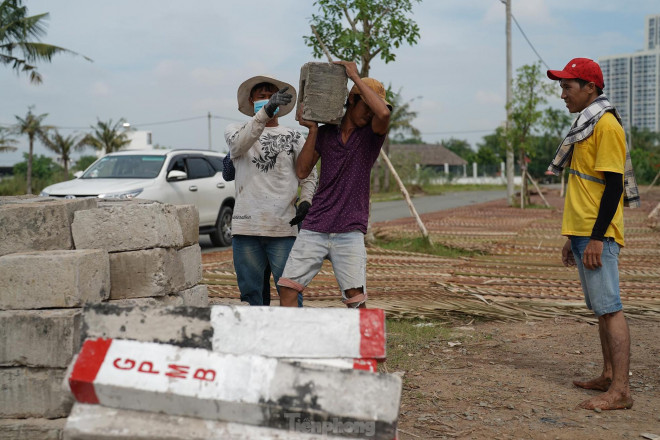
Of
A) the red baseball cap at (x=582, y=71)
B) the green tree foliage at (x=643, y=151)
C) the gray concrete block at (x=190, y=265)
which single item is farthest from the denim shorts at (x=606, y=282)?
the green tree foliage at (x=643, y=151)

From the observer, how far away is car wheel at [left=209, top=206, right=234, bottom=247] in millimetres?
12758

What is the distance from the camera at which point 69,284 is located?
358cm

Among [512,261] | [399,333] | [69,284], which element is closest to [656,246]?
[512,261]

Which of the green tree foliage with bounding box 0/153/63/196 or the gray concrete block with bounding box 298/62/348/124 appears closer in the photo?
the gray concrete block with bounding box 298/62/348/124

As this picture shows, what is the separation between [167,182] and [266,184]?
24.6ft

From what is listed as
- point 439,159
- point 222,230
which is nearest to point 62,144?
point 222,230

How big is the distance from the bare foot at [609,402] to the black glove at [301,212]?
1.93m

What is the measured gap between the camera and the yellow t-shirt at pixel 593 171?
3.97 m

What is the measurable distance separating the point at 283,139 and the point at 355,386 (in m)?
2.29

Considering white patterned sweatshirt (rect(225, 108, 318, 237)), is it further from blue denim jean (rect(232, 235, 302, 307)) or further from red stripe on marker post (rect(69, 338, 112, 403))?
red stripe on marker post (rect(69, 338, 112, 403))

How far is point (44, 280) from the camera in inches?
141

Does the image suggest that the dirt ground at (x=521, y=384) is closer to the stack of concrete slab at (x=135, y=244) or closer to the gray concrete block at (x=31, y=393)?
the stack of concrete slab at (x=135, y=244)

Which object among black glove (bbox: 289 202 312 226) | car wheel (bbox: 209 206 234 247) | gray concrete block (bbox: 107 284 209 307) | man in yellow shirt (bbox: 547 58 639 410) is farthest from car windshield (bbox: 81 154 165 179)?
man in yellow shirt (bbox: 547 58 639 410)

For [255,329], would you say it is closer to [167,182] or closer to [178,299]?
[178,299]
